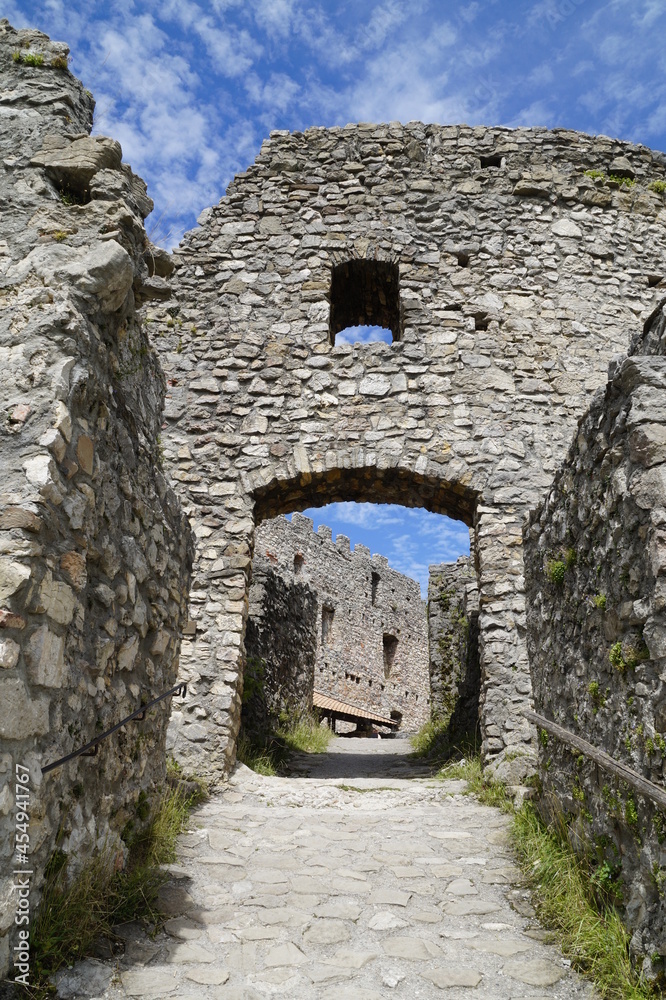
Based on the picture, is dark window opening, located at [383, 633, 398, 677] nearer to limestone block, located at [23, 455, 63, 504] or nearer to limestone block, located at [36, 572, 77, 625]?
limestone block, located at [36, 572, 77, 625]

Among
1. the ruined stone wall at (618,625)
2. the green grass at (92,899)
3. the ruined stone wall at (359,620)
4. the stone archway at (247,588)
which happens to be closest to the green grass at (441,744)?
the stone archway at (247,588)

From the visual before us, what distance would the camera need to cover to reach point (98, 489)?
275 centimetres

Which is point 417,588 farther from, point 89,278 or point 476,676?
point 89,278

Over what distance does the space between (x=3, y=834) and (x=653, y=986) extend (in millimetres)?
1987

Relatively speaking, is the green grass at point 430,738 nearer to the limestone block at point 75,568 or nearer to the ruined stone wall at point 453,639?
the ruined stone wall at point 453,639

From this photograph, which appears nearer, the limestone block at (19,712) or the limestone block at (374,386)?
the limestone block at (19,712)

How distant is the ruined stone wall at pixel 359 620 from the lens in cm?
1884

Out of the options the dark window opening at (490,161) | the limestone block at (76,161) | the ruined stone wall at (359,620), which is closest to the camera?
the limestone block at (76,161)

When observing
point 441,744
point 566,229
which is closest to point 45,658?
point 441,744

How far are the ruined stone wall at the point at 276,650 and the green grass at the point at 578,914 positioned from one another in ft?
12.4

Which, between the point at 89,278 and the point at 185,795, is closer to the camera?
the point at 89,278

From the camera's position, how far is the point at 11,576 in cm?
210

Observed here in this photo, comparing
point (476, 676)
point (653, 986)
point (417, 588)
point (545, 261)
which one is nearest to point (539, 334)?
point (545, 261)

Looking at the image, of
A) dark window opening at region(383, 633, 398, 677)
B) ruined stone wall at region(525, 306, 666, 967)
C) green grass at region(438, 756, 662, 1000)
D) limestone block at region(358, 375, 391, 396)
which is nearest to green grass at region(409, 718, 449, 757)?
limestone block at region(358, 375, 391, 396)
